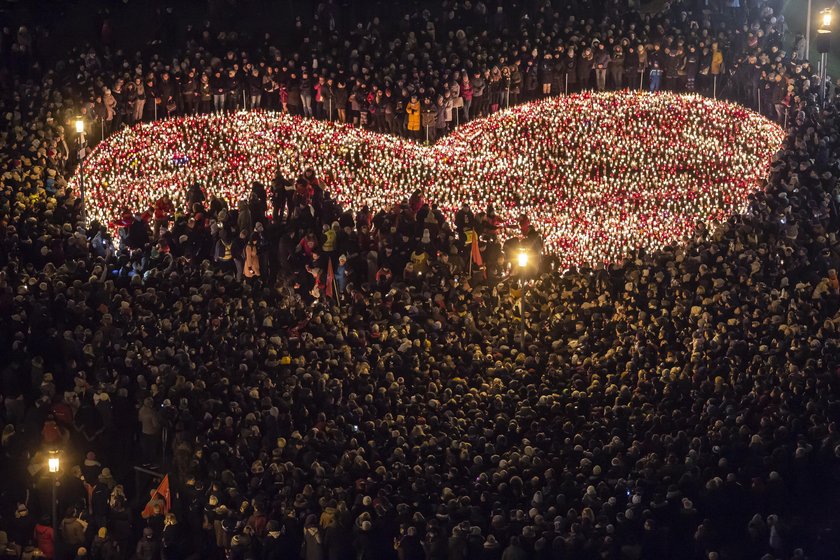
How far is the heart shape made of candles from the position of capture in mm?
40219

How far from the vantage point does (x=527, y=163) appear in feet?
140

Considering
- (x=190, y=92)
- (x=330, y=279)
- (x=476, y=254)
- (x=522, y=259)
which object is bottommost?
(x=330, y=279)

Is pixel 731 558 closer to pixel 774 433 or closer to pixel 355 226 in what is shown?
pixel 774 433

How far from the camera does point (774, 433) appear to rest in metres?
27.0

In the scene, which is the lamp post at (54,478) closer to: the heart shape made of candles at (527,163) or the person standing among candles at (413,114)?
the heart shape made of candles at (527,163)

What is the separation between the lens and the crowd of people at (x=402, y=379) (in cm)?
2608

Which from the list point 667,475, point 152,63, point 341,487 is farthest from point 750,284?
point 152,63

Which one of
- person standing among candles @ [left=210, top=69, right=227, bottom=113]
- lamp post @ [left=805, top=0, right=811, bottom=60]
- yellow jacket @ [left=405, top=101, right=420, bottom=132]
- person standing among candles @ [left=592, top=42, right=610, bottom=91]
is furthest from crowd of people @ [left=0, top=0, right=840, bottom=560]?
person standing among candles @ [left=592, top=42, right=610, bottom=91]

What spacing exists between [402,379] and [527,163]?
43.2ft

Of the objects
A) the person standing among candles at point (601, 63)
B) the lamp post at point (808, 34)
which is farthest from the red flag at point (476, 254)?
the lamp post at point (808, 34)

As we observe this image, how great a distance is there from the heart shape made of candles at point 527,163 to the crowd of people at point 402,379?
1128mm

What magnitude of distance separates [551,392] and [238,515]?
6.73 metres

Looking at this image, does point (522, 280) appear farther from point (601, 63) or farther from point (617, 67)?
point (617, 67)

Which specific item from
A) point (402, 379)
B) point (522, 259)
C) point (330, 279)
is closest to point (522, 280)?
point (522, 259)
